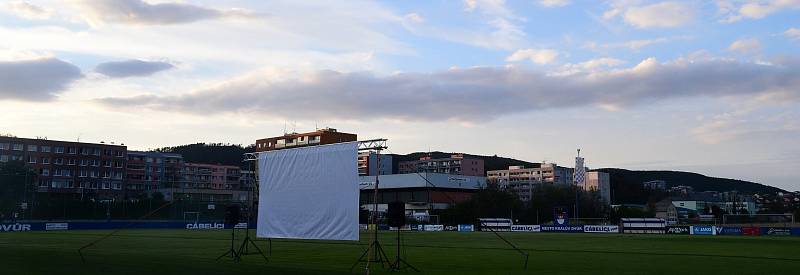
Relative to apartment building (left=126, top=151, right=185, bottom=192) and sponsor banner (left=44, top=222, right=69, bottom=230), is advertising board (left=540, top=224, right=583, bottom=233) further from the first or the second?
apartment building (left=126, top=151, right=185, bottom=192)

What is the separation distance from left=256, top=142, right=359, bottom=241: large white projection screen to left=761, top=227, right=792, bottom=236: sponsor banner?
172ft

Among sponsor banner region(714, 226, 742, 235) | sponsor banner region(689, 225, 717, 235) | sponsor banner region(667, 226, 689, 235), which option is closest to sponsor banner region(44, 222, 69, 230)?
sponsor banner region(667, 226, 689, 235)

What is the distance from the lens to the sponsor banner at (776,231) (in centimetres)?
6322

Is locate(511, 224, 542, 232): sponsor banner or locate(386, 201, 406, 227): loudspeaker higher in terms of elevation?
locate(386, 201, 406, 227): loudspeaker

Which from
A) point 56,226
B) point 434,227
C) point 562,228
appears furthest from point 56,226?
point 562,228

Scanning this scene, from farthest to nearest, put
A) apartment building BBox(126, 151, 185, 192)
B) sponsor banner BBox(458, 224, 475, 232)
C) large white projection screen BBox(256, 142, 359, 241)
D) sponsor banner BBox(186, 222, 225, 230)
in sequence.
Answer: apartment building BBox(126, 151, 185, 192), sponsor banner BBox(458, 224, 475, 232), sponsor banner BBox(186, 222, 225, 230), large white projection screen BBox(256, 142, 359, 241)

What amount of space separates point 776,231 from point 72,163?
112 metres

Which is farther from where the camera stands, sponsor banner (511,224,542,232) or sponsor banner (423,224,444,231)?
sponsor banner (423,224,444,231)

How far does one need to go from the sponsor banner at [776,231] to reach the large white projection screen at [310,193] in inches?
2066

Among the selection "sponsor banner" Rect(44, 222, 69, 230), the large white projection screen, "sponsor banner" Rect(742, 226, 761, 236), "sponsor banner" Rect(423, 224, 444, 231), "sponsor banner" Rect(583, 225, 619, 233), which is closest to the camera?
the large white projection screen

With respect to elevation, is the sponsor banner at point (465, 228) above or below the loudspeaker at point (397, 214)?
below

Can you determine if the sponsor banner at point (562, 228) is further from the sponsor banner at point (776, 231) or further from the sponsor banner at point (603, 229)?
the sponsor banner at point (776, 231)

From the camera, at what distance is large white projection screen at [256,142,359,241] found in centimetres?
2353

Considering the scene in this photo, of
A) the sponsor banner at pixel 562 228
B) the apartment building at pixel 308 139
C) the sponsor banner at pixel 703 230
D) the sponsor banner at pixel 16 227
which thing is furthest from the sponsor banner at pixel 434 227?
the apartment building at pixel 308 139
